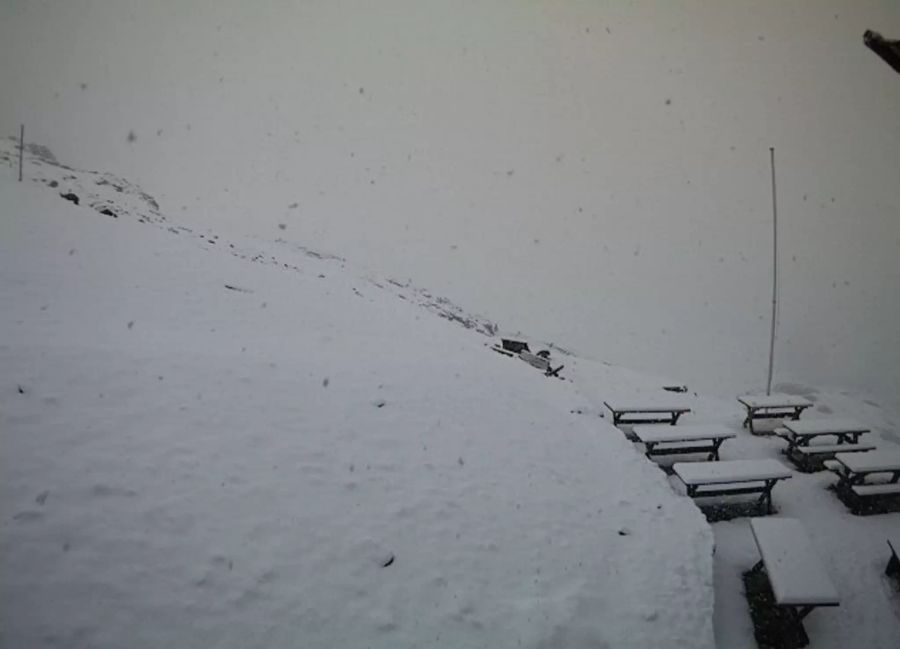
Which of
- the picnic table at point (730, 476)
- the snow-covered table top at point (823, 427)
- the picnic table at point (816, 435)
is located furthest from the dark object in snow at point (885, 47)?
the snow-covered table top at point (823, 427)

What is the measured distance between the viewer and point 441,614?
5246 millimetres

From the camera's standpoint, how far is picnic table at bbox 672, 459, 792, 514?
30.0 ft

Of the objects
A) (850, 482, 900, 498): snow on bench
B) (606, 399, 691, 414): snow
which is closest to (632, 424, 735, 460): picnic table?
(606, 399, 691, 414): snow

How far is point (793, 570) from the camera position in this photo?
273 inches

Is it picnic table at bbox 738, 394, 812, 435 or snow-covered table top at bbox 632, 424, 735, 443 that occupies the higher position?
picnic table at bbox 738, 394, 812, 435

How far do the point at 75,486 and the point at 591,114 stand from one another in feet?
328

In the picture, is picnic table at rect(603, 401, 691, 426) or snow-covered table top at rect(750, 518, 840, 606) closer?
snow-covered table top at rect(750, 518, 840, 606)

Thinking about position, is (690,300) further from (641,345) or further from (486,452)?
(486,452)

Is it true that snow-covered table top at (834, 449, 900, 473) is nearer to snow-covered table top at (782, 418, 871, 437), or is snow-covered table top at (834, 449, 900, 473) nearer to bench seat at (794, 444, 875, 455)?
bench seat at (794, 444, 875, 455)

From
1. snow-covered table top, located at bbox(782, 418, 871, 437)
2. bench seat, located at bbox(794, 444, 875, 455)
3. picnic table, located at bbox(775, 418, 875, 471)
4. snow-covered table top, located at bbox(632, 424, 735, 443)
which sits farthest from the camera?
snow-covered table top, located at bbox(782, 418, 871, 437)

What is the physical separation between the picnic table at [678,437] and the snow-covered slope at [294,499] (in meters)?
0.84

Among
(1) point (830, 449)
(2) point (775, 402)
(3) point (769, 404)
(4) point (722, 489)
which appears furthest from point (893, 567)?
(2) point (775, 402)

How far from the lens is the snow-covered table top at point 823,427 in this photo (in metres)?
11.7

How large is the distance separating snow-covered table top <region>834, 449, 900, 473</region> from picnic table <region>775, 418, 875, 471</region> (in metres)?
0.68
